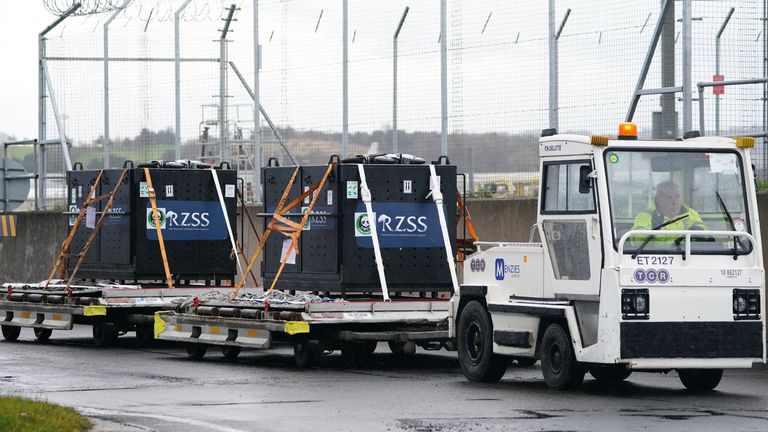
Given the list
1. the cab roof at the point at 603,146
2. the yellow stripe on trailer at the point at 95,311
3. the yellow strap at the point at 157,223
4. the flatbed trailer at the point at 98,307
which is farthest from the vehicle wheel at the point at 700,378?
the yellow strap at the point at 157,223

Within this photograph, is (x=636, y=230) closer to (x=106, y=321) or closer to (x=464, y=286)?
(x=464, y=286)

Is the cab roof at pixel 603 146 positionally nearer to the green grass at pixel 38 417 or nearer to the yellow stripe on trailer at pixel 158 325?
the green grass at pixel 38 417

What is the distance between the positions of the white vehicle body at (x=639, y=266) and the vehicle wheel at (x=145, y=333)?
7.28m

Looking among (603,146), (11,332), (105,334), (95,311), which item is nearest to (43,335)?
(11,332)

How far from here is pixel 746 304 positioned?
13.8 meters

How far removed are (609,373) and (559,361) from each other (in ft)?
3.89

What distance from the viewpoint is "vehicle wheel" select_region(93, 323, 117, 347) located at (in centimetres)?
2095

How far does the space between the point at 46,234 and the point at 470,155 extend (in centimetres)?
1154

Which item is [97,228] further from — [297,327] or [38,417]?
[38,417]

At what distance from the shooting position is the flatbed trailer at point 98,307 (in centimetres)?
2048

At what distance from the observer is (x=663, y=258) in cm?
1374

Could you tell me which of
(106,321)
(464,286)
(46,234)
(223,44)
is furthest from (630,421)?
(46,234)

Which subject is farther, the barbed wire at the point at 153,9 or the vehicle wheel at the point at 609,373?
the barbed wire at the point at 153,9

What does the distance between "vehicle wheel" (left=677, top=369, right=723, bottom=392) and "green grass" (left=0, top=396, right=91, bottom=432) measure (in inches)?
228
